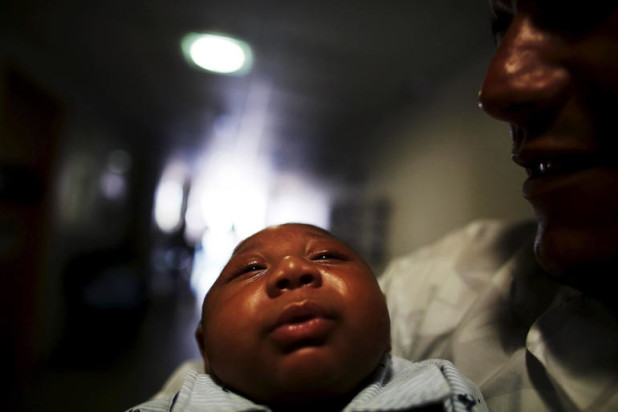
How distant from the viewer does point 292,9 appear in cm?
133

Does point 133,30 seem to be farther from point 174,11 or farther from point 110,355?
point 110,355

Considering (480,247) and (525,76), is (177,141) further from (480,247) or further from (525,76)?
(525,76)

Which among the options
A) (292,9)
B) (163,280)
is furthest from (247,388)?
(163,280)

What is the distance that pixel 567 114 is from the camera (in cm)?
41

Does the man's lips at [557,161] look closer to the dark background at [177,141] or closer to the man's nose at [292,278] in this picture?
the man's nose at [292,278]

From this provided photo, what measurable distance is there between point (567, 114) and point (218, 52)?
4.90 ft

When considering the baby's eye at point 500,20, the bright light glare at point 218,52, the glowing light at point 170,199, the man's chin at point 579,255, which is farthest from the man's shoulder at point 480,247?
the glowing light at point 170,199

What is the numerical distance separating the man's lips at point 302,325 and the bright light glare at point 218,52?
1.38 metres

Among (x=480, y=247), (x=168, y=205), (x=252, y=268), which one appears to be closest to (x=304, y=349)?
(x=252, y=268)

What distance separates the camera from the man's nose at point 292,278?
459mm

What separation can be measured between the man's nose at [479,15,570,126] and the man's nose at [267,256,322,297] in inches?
11.1

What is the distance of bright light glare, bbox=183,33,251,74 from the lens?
61.4 inches

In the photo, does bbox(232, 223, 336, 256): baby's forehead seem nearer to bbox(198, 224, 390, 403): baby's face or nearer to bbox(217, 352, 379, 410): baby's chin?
bbox(198, 224, 390, 403): baby's face

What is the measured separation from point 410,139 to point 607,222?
1454 millimetres
